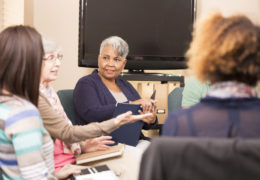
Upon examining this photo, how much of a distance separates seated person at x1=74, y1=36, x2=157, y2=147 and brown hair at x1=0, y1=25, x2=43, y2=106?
892mm

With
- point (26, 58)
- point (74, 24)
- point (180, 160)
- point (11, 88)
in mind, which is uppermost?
point (74, 24)

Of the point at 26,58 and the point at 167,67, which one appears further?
the point at 167,67

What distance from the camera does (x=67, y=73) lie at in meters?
3.58

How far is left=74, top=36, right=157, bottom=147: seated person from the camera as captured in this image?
2.06m

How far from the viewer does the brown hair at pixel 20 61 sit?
1143mm

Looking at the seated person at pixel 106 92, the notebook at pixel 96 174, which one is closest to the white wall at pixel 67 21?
the seated person at pixel 106 92

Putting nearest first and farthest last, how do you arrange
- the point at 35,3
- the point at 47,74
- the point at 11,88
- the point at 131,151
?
the point at 11,88
the point at 47,74
the point at 131,151
the point at 35,3

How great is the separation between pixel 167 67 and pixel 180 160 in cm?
259

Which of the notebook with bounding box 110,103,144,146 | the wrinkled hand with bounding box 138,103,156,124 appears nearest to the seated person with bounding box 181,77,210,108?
the wrinkled hand with bounding box 138,103,156,124

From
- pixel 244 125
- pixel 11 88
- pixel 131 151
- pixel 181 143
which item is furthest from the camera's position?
pixel 131 151

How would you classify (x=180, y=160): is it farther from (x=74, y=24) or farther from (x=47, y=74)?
(x=74, y=24)

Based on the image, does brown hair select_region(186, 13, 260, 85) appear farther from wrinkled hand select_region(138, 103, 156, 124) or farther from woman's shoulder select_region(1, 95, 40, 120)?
wrinkled hand select_region(138, 103, 156, 124)

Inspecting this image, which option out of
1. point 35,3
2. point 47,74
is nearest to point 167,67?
point 35,3

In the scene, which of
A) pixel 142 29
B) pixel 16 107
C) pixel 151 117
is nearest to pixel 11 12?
pixel 142 29
